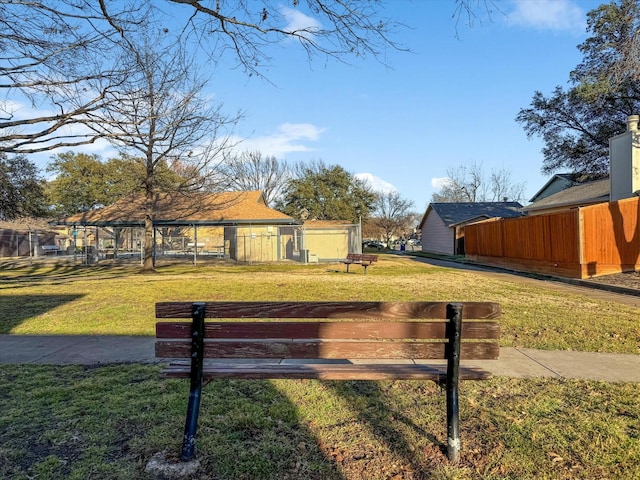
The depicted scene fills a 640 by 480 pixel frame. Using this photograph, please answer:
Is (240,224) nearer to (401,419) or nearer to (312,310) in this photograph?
(401,419)

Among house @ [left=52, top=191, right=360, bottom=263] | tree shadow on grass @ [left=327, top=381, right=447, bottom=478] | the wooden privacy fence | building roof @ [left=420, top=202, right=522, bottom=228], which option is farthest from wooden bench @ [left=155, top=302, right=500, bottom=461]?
building roof @ [left=420, top=202, right=522, bottom=228]

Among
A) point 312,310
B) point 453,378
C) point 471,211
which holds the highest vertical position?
point 471,211

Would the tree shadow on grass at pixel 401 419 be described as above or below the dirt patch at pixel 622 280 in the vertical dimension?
below

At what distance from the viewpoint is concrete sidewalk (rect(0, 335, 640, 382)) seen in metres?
4.46

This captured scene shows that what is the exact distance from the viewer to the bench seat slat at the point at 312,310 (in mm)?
2900

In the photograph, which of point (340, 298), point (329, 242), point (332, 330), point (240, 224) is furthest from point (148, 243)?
point (332, 330)

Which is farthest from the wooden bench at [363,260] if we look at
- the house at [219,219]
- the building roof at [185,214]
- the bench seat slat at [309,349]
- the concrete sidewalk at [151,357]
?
the bench seat slat at [309,349]

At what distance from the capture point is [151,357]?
507 cm

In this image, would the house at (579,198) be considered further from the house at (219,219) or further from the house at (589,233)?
the house at (219,219)

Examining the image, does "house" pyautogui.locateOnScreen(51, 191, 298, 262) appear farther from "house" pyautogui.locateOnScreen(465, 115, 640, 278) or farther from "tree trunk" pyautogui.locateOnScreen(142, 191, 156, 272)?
"house" pyautogui.locateOnScreen(465, 115, 640, 278)

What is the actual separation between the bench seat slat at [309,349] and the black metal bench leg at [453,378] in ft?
0.28

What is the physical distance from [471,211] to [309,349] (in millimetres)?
38636

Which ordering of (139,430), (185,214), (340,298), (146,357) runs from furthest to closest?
(185,214), (340,298), (146,357), (139,430)

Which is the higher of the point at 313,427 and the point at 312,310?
the point at 312,310
